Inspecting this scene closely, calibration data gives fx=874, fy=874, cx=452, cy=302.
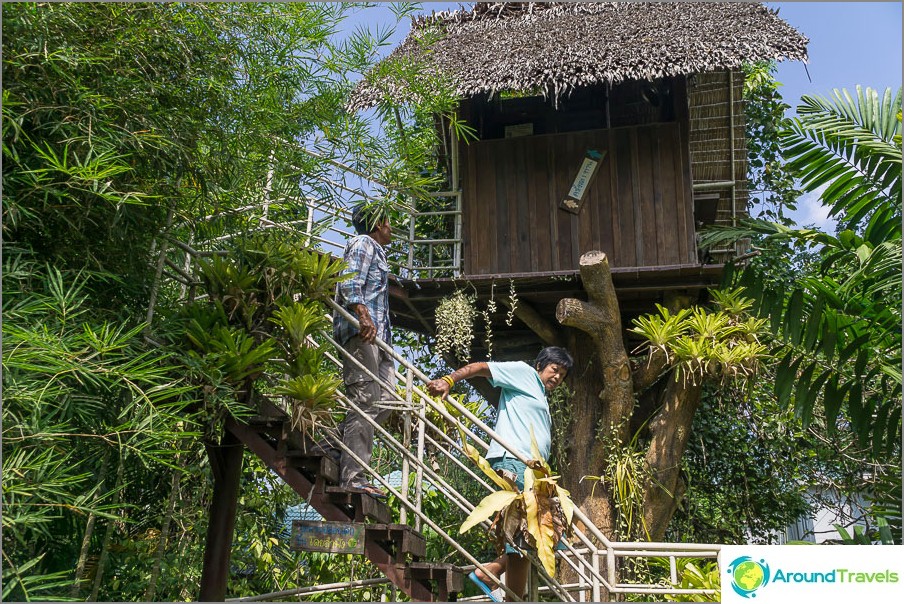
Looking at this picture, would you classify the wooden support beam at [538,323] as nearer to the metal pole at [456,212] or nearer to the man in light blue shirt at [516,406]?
the metal pole at [456,212]


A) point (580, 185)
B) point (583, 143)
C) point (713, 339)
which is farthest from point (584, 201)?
point (713, 339)

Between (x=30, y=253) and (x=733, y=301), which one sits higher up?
(x=733, y=301)

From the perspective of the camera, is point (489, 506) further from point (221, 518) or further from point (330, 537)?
point (221, 518)

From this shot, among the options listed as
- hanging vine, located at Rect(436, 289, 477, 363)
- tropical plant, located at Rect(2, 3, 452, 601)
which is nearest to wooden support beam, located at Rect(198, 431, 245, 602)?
tropical plant, located at Rect(2, 3, 452, 601)

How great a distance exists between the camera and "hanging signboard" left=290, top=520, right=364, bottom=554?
153 inches

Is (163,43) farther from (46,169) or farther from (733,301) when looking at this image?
(733,301)

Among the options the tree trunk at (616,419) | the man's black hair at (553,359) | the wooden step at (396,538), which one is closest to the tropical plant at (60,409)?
the wooden step at (396,538)

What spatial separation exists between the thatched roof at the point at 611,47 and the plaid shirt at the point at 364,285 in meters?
2.82

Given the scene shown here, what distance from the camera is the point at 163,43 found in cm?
371

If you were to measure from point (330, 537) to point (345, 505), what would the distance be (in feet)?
0.77

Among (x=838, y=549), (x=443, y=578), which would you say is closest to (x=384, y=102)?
(x=443, y=578)

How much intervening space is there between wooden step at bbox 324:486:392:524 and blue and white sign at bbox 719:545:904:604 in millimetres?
1582

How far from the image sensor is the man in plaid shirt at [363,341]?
4270 mm

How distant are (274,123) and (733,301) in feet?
14.9
